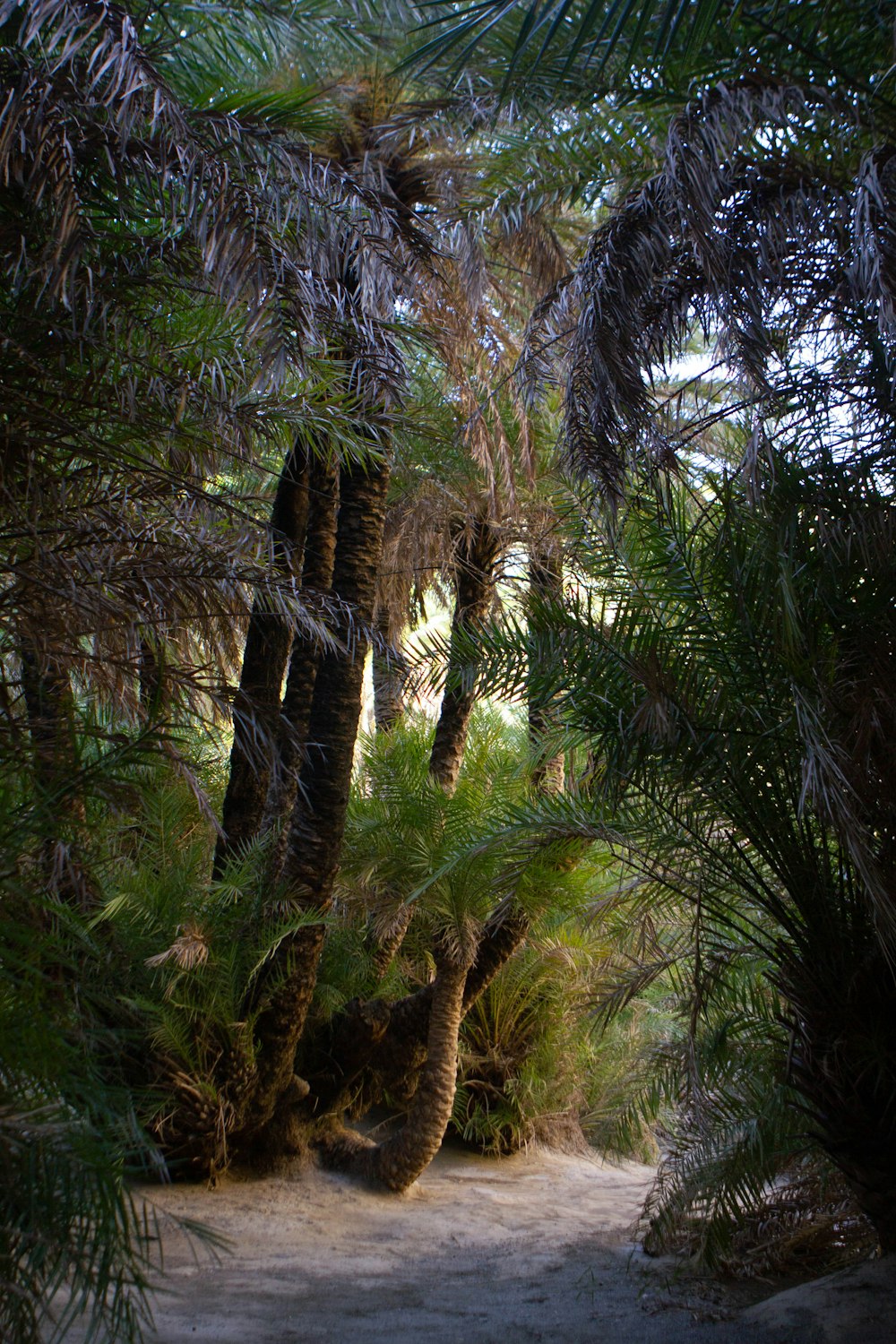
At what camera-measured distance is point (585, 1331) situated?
498 cm

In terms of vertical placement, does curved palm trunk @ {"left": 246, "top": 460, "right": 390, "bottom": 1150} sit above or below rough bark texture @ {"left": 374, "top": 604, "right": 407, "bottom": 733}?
below

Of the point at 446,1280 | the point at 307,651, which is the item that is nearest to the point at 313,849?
the point at 307,651

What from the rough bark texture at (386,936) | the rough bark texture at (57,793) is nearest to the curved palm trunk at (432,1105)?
the rough bark texture at (386,936)

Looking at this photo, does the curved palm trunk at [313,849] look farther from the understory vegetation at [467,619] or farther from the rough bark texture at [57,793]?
the rough bark texture at [57,793]

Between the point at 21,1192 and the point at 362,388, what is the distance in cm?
471

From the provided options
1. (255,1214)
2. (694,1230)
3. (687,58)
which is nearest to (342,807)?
(255,1214)

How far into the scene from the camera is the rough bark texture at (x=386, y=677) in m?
Result: 6.31

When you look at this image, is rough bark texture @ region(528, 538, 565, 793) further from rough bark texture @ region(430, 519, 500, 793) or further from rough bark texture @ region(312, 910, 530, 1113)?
rough bark texture @ region(312, 910, 530, 1113)

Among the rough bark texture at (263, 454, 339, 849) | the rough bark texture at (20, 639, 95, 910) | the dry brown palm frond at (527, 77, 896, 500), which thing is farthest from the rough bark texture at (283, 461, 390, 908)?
the rough bark texture at (20, 639, 95, 910)

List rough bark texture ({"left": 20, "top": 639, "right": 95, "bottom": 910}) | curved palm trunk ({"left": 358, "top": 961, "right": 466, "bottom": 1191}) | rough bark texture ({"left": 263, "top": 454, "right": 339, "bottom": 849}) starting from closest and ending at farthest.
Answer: rough bark texture ({"left": 20, "top": 639, "right": 95, "bottom": 910}) < rough bark texture ({"left": 263, "top": 454, "right": 339, "bottom": 849}) < curved palm trunk ({"left": 358, "top": 961, "right": 466, "bottom": 1191})

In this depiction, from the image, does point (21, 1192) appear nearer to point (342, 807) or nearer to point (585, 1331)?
point (585, 1331)

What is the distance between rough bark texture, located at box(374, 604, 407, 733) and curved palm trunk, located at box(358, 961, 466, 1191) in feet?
7.50

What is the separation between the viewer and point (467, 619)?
5922 mm

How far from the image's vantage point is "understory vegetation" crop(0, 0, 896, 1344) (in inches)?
149
